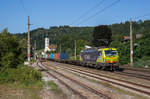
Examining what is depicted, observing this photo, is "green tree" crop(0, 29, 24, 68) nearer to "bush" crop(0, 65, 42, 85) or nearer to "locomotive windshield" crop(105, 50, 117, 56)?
"bush" crop(0, 65, 42, 85)

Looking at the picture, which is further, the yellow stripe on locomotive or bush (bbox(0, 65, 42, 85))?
the yellow stripe on locomotive

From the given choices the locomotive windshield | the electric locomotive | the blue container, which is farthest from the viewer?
the blue container

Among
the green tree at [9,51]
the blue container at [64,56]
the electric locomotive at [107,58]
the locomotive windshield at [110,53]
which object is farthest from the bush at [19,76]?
the blue container at [64,56]

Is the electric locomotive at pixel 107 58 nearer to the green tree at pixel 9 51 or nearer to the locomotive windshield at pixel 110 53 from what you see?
the locomotive windshield at pixel 110 53

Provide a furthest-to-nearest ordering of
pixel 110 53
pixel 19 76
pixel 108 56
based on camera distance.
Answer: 1. pixel 110 53
2. pixel 108 56
3. pixel 19 76

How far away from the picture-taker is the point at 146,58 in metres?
33.1

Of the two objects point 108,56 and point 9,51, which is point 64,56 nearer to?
point 108,56

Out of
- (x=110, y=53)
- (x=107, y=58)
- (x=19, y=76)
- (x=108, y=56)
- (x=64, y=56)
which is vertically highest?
(x=110, y=53)

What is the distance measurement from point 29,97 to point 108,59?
15496mm

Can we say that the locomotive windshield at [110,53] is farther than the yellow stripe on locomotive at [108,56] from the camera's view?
Yes

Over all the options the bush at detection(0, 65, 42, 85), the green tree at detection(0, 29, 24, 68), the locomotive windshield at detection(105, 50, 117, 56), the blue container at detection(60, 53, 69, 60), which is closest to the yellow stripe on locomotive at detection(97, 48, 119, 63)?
the locomotive windshield at detection(105, 50, 117, 56)

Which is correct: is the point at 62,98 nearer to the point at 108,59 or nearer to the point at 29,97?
the point at 29,97

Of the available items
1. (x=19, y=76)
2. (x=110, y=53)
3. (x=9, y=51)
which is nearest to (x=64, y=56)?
(x=110, y=53)

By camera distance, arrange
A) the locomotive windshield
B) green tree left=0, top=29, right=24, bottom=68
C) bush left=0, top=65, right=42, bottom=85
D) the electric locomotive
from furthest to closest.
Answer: the locomotive windshield → the electric locomotive → green tree left=0, top=29, right=24, bottom=68 → bush left=0, top=65, right=42, bottom=85
